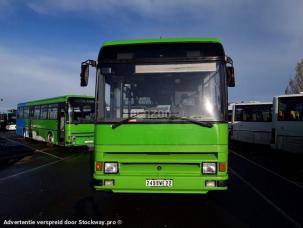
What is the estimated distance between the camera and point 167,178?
18.3 ft

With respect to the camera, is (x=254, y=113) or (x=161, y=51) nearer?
(x=161, y=51)

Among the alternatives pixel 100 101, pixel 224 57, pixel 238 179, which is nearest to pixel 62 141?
pixel 238 179

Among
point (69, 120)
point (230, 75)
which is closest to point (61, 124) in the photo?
point (69, 120)

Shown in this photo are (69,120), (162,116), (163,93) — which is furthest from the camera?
(69,120)

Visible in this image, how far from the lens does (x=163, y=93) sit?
5.92m

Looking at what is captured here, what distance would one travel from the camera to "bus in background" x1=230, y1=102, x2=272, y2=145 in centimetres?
2031

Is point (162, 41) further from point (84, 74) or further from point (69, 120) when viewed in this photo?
point (69, 120)

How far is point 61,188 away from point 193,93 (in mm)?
4797

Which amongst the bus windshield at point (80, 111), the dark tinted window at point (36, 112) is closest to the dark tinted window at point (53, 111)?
the bus windshield at point (80, 111)

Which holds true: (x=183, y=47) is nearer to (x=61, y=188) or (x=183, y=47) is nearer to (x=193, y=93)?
(x=193, y=93)

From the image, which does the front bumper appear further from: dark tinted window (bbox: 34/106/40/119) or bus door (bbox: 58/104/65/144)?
dark tinted window (bbox: 34/106/40/119)

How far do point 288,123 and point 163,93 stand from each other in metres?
11.0

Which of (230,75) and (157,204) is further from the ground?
(230,75)

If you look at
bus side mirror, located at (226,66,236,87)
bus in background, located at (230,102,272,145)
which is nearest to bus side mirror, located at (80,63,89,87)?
bus side mirror, located at (226,66,236,87)
